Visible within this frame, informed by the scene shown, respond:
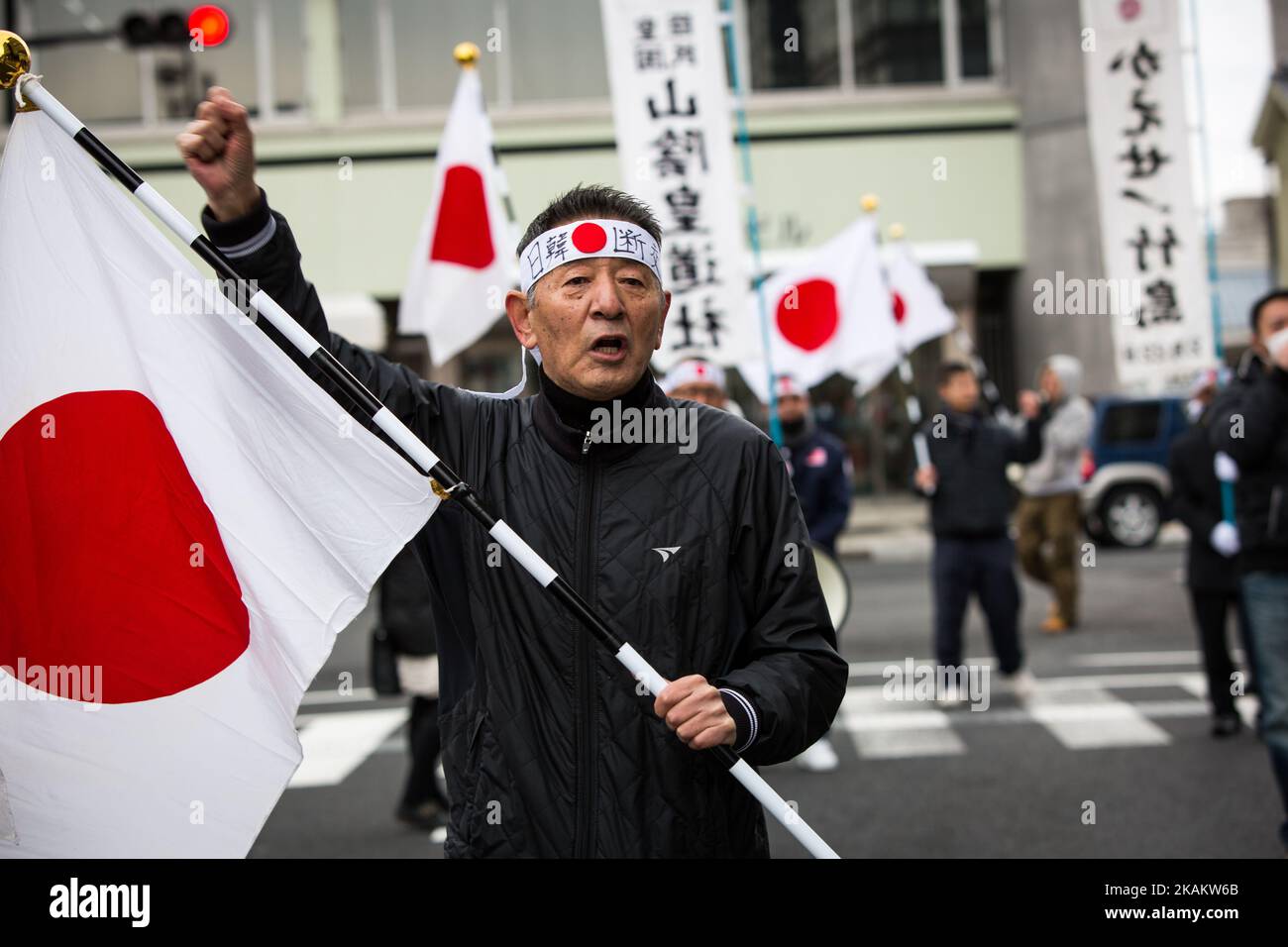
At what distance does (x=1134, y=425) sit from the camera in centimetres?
1595

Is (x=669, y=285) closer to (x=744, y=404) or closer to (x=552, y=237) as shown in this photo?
(x=552, y=237)

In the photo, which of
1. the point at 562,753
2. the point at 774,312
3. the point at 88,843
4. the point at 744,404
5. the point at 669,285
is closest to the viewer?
the point at 562,753

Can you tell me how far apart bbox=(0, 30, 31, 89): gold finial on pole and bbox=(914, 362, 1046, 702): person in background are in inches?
251

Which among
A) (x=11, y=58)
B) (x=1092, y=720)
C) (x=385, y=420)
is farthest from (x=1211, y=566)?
(x=11, y=58)

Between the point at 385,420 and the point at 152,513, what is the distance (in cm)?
60

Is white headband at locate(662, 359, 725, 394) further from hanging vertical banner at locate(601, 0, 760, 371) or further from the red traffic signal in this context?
the red traffic signal

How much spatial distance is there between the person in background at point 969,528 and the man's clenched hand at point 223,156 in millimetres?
6195

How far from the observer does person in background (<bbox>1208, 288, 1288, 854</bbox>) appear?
4855mm

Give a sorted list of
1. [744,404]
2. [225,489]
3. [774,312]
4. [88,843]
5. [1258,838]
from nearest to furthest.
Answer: [88,843], [225,489], [1258,838], [774,312], [744,404]

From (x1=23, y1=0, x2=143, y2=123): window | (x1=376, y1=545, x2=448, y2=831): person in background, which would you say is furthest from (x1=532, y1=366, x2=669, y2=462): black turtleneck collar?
(x1=23, y1=0, x2=143, y2=123): window

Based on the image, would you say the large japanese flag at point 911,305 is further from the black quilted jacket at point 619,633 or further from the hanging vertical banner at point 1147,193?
the black quilted jacket at point 619,633

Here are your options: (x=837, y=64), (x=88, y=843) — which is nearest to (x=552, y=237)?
(x=88, y=843)
